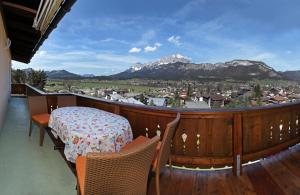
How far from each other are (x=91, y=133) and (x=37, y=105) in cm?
243

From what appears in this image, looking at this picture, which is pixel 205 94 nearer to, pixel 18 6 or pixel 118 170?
pixel 118 170

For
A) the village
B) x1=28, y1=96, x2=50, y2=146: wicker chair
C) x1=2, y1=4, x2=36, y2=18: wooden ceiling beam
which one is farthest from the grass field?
x1=2, y1=4, x2=36, y2=18: wooden ceiling beam

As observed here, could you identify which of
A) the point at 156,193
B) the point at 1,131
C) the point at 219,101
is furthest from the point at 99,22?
the point at 156,193

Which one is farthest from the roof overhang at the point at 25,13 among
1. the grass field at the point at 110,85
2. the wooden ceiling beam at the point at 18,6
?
the grass field at the point at 110,85

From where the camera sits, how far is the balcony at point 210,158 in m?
2.68

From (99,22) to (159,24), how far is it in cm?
275

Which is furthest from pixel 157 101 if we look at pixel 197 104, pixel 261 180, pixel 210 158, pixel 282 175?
pixel 282 175

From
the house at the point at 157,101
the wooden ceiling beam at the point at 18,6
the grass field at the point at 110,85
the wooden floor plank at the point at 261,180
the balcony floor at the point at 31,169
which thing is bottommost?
the wooden floor plank at the point at 261,180

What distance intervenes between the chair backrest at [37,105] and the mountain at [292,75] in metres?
4.61

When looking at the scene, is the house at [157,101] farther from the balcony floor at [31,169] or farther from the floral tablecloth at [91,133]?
the balcony floor at [31,169]

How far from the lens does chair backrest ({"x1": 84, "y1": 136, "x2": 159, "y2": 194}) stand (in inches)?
56.9

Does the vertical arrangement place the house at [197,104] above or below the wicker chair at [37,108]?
above

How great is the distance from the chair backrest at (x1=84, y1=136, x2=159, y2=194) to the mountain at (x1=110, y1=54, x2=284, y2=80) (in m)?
3.31

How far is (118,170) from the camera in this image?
1543 millimetres
